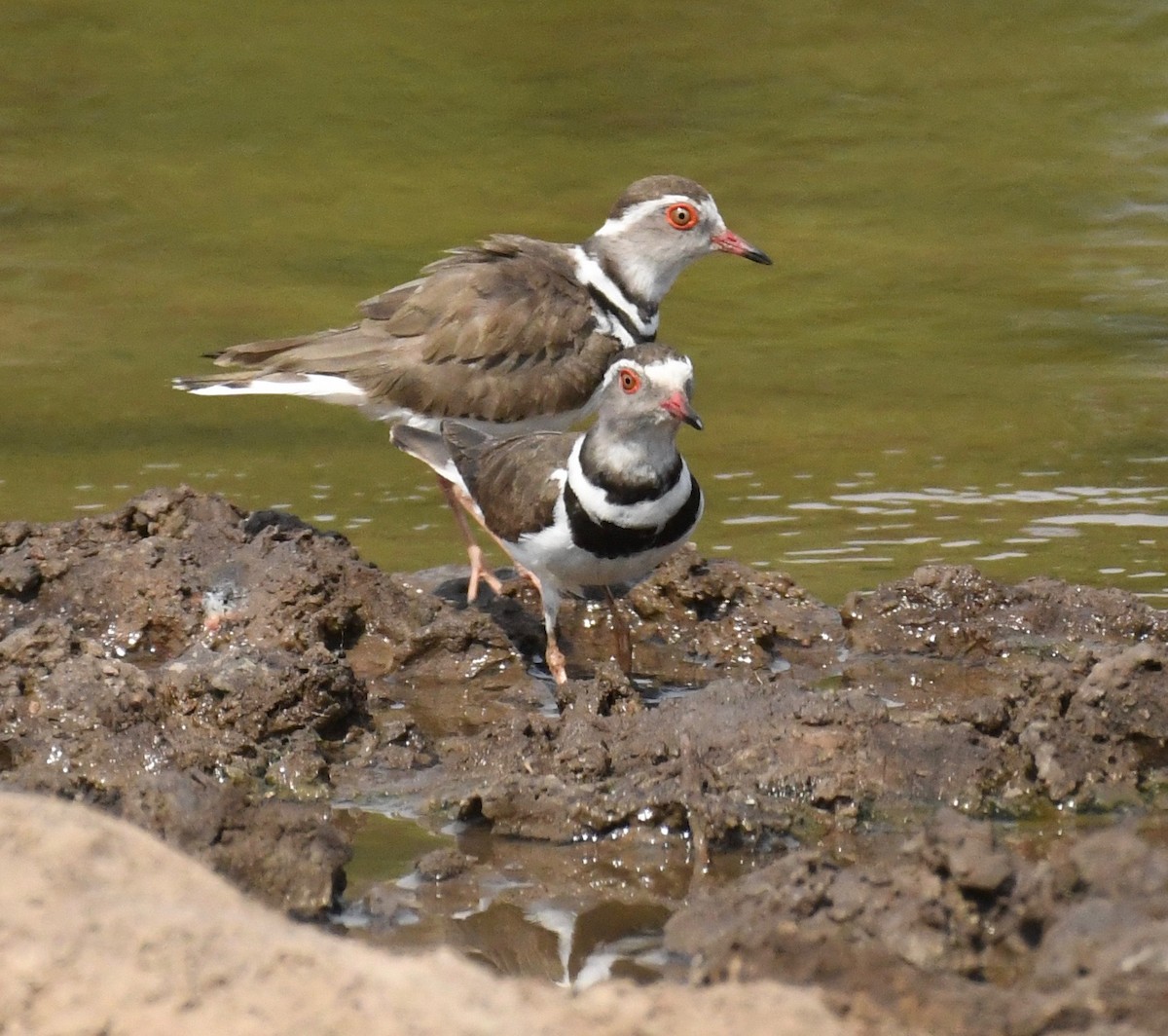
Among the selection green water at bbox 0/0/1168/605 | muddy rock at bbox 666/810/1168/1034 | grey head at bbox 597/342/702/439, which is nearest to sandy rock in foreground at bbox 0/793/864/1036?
muddy rock at bbox 666/810/1168/1034

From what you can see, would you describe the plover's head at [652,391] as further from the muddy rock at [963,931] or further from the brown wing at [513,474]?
the muddy rock at [963,931]

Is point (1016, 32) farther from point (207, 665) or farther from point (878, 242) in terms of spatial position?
point (207, 665)

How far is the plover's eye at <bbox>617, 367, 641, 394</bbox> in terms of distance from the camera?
652 centimetres

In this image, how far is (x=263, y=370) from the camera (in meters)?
8.10

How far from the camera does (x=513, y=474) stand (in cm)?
687

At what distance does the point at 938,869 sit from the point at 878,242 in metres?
8.52

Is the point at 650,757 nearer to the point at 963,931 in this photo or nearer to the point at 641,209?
the point at 963,931

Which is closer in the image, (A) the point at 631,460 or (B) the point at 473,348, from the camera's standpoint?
(A) the point at 631,460

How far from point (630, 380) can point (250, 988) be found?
3.40m

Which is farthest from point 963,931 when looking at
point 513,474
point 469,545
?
point 469,545

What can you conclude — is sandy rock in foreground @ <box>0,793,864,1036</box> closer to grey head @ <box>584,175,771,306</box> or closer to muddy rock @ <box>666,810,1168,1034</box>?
muddy rock @ <box>666,810,1168,1034</box>

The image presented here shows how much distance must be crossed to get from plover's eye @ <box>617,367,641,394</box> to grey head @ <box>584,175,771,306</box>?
2037 millimetres

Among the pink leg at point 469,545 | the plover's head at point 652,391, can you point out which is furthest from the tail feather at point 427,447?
the plover's head at point 652,391

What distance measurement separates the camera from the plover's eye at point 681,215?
868 cm
